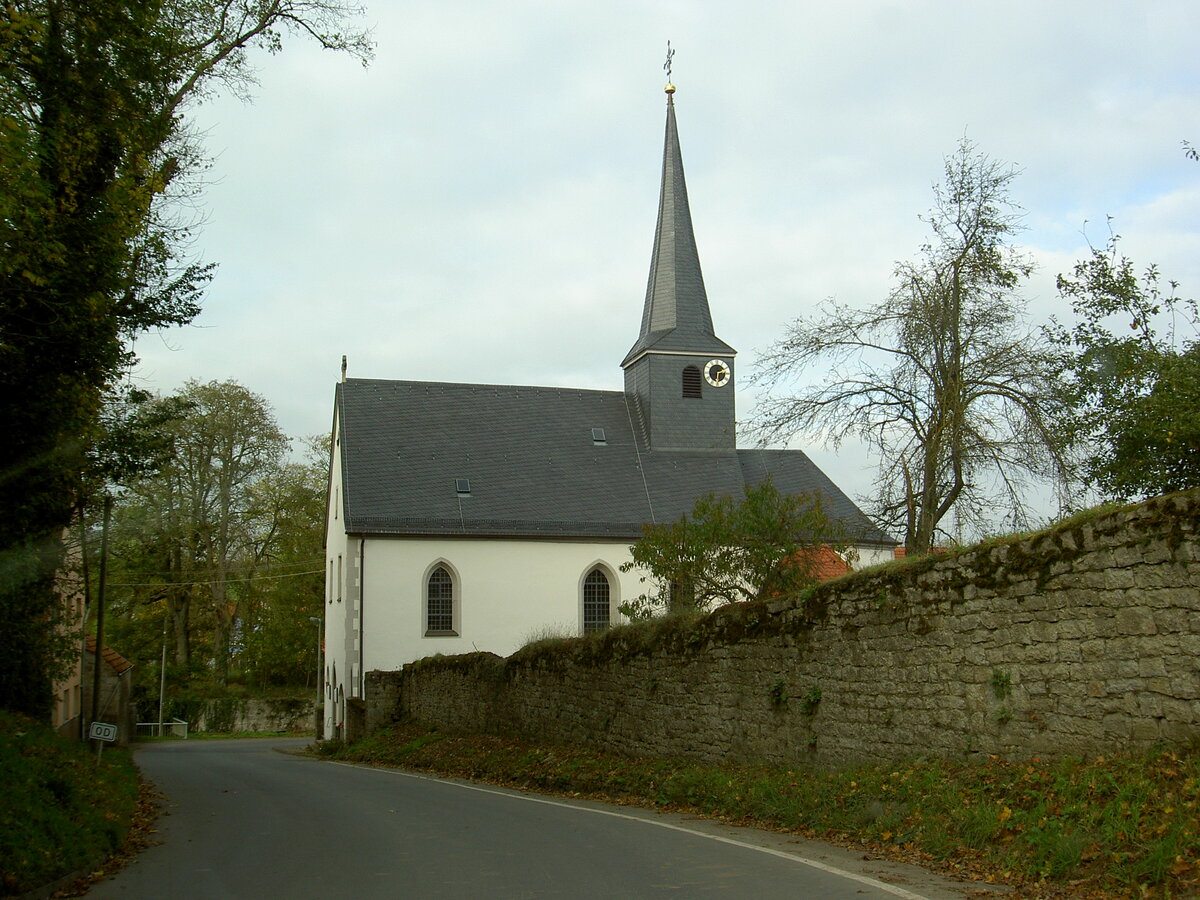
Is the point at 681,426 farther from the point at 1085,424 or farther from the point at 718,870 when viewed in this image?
the point at 718,870

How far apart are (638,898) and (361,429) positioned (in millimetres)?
29112

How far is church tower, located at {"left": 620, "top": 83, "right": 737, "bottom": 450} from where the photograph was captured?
37.1m

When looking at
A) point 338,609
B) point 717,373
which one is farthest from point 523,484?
point 717,373

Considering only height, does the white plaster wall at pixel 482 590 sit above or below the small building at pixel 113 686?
above

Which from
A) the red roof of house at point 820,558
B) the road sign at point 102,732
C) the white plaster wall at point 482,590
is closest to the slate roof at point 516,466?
the white plaster wall at point 482,590

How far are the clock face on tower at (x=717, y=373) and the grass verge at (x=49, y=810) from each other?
24.9 metres

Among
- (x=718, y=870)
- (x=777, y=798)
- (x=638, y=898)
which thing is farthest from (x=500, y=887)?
(x=777, y=798)

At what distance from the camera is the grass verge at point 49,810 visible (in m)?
7.96

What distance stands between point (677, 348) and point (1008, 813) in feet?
96.5

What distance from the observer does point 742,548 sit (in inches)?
751

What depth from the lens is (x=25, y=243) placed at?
9.02m

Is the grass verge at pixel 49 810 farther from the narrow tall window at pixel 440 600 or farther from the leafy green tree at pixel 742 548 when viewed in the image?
the narrow tall window at pixel 440 600

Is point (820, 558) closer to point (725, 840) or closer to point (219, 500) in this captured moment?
point (725, 840)

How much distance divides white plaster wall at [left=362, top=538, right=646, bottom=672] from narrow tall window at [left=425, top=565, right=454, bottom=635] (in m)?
0.26
